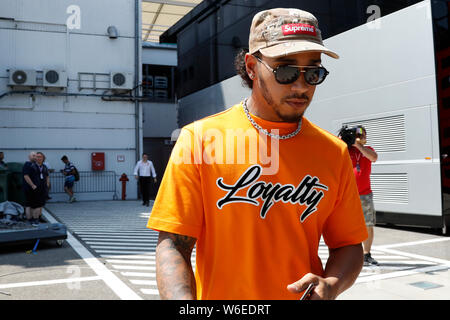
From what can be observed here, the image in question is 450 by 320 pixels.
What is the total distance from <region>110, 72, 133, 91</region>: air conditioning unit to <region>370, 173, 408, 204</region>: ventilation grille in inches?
489

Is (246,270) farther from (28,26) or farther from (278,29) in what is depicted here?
(28,26)

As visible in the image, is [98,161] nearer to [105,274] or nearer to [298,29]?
[105,274]

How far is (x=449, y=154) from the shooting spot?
890cm

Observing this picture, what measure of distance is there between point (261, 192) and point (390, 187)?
9.54 meters

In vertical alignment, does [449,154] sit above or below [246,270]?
above

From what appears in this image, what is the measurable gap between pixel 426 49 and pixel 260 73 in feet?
29.0

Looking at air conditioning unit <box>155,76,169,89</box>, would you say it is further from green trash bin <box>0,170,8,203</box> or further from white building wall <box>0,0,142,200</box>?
green trash bin <box>0,170,8,203</box>

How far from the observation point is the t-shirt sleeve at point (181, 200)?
55.2 inches

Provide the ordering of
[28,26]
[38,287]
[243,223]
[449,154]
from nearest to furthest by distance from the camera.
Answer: [243,223]
[38,287]
[449,154]
[28,26]

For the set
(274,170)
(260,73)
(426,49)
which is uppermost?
(426,49)

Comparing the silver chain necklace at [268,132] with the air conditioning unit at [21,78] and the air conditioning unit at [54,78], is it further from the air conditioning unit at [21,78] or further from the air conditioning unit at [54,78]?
the air conditioning unit at [54,78]

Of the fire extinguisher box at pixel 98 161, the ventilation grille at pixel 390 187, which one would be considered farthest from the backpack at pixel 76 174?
the ventilation grille at pixel 390 187

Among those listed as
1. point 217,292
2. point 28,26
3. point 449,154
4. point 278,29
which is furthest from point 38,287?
point 28,26

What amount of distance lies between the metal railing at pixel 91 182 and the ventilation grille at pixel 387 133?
481 inches
